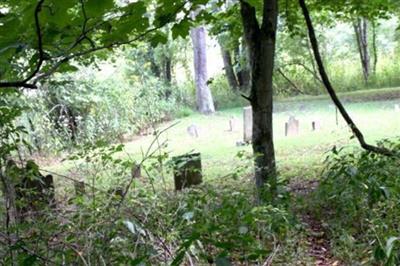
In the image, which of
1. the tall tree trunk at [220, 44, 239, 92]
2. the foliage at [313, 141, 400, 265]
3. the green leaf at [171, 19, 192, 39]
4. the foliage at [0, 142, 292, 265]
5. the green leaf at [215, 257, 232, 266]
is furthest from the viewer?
the tall tree trunk at [220, 44, 239, 92]

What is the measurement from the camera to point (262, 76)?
4.71 m

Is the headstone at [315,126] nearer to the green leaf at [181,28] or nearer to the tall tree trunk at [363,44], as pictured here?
the tall tree trunk at [363,44]

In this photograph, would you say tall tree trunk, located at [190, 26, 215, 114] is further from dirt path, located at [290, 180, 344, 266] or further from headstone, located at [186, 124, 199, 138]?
dirt path, located at [290, 180, 344, 266]

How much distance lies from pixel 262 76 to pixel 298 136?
280 inches

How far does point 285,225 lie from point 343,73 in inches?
811

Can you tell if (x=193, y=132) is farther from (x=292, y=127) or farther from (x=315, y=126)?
(x=315, y=126)

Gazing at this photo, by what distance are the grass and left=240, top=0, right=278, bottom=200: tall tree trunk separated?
0.95 metres

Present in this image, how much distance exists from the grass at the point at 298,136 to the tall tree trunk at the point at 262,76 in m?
0.95

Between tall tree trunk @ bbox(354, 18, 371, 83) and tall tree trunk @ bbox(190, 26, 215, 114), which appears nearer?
tall tree trunk @ bbox(190, 26, 215, 114)

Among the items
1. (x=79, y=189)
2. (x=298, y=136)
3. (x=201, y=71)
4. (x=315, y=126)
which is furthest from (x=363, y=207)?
(x=201, y=71)

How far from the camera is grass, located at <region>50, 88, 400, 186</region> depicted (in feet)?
27.3

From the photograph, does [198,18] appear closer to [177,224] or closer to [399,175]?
[177,224]

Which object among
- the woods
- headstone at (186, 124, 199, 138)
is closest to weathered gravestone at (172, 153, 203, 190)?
the woods

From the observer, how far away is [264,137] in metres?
4.78
